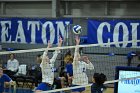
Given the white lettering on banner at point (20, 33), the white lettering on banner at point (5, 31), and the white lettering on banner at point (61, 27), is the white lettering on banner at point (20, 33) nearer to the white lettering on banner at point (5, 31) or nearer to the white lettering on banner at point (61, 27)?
the white lettering on banner at point (5, 31)

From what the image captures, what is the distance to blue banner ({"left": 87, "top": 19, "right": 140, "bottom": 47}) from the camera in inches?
585

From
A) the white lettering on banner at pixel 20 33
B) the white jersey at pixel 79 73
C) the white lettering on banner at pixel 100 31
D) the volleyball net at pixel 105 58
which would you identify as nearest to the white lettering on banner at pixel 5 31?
the white lettering on banner at pixel 20 33

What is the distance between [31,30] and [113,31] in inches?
158

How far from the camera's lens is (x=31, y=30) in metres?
17.2

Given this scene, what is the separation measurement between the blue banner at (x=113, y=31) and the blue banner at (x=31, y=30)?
4.03 feet

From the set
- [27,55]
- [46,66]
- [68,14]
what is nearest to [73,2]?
[68,14]

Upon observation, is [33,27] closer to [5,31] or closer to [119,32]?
Answer: [5,31]

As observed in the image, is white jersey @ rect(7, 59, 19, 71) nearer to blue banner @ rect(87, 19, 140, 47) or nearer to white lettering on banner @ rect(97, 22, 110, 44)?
blue banner @ rect(87, 19, 140, 47)

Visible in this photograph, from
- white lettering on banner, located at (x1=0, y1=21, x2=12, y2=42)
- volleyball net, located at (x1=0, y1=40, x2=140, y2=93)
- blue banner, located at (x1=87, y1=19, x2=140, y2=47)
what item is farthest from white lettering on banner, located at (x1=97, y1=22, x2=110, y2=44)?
white lettering on banner, located at (x1=0, y1=21, x2=12, y2=42)

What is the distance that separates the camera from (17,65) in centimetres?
1584

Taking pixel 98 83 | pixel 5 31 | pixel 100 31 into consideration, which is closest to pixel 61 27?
pixel 100 31

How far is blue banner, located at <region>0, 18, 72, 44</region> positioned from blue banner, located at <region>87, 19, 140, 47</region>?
1230 mm

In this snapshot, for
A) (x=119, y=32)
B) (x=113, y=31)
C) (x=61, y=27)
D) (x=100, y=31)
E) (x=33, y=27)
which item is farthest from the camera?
(x=33, y=27)

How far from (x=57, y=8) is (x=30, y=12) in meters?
1.75
